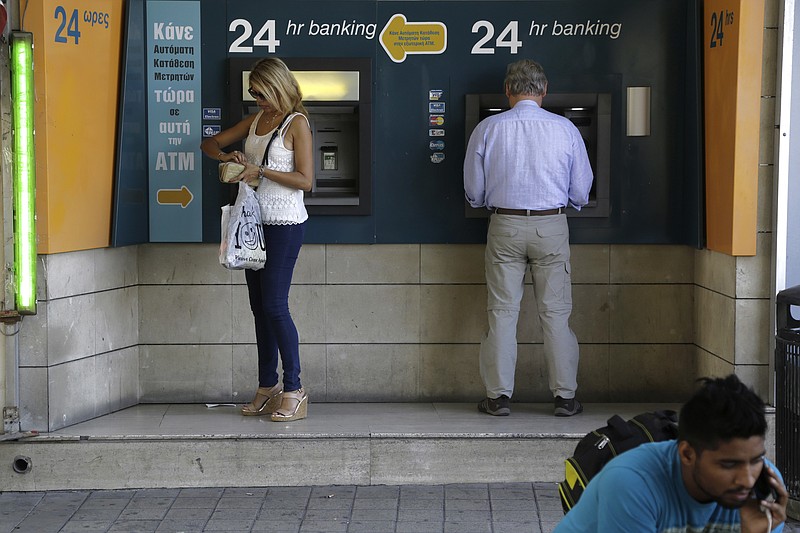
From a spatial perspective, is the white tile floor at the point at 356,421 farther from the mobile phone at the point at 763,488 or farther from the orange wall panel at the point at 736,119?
the mobile phone at the point at 763,488

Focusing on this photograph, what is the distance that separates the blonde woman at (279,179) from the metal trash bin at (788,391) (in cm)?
232

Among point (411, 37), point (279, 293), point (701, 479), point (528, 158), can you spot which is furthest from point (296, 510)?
point (701, 479)

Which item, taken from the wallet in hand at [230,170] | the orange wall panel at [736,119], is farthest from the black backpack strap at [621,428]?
the wallet in hand at [230,170]

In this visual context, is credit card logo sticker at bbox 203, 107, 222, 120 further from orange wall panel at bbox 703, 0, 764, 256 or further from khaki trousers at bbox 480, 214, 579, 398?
orange wall panel at bbox 703, 0, 764, 256

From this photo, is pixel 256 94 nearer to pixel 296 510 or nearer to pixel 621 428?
pixel 296 510

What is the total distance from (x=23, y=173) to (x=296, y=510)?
6.65ft

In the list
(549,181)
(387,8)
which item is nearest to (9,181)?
(387,8)

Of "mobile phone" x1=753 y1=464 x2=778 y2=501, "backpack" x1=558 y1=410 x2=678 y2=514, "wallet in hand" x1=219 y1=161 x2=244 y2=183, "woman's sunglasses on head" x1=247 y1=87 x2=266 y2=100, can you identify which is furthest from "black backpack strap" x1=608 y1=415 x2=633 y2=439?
"woman's sunglasses on head" x1=247 y1=87 x2=266 y2=100

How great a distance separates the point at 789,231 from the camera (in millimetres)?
5293

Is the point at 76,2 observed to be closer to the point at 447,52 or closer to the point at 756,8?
the point at 447,52

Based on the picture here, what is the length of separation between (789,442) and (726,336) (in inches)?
38.7

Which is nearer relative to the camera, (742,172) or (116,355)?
(742,172)

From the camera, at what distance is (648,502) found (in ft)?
7.85

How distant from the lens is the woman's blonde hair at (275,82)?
540 centimetres
